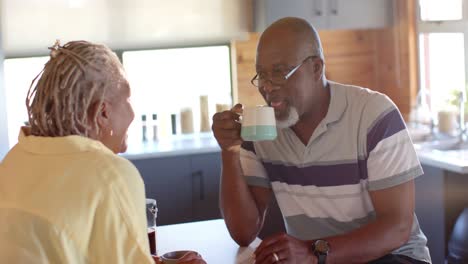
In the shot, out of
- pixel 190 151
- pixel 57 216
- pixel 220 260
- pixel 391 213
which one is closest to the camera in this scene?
pixel 57 216

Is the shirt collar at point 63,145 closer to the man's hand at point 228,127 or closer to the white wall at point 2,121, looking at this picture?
the man's hand at point 228,127

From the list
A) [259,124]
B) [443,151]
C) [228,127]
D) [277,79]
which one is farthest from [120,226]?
[443,151]

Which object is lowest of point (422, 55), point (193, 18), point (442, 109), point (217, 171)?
point (217, 171)

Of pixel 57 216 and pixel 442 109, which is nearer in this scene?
pixel 57 216

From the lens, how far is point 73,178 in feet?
3.68

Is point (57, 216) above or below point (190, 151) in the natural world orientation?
above

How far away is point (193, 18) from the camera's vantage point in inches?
156

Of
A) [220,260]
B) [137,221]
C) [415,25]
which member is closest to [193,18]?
[415,25]

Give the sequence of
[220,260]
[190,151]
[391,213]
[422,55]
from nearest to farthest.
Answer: [220,260] < [391,213] < [190,151] < [422,55]

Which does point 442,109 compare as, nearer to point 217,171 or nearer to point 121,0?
point 217,171

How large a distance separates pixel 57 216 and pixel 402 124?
3.93ft

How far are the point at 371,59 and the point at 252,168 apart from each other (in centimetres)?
242

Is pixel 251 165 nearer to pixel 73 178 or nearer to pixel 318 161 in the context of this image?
pixel 318 161

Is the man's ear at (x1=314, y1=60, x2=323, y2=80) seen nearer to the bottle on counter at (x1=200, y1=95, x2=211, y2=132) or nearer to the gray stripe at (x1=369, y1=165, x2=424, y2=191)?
the gray stripe at (x1=369, y1=165, x2=424, y2=191)
